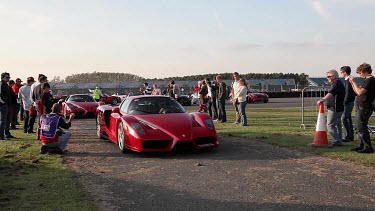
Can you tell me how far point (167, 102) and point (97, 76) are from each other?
103025mm

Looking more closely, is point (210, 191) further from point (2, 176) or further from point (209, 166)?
point (2, 176)

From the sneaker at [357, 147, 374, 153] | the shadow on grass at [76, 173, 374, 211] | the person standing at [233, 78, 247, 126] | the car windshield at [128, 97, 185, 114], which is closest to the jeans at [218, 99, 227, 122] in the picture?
the person standing at [233, 78, 247, 126]

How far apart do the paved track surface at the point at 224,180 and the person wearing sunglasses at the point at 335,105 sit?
1.31 meters

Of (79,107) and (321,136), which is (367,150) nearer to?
(321,136)

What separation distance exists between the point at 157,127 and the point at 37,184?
290 centimetres

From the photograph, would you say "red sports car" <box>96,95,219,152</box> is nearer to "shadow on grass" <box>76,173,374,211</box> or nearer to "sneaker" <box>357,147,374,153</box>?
"shadow on grass" <box>76,173,374,211</box>

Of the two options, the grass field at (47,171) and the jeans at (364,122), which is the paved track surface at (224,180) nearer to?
the grass field at (47,171)

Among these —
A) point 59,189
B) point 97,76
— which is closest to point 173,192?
point 59,189

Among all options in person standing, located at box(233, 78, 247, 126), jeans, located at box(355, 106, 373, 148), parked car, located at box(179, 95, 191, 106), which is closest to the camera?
jeans, located at box(355, 106, 373, 148)

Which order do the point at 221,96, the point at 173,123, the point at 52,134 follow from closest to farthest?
the point at 173,123 → the point at 52,134 → the point at 221,96

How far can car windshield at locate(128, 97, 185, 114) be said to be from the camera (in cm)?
920

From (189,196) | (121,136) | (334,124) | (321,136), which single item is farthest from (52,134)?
(334,124)

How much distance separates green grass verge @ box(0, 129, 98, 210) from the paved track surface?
0.71ft

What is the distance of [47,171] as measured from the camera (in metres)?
6.73
